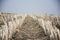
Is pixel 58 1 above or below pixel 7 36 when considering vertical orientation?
above

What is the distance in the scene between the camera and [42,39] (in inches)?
46.4

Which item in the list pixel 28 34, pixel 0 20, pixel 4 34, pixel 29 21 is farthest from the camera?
pixel 29 21

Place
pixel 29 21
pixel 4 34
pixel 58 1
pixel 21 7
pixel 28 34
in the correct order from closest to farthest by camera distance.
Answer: pixel 4 34, pixel 28 34, pixel 29 21, pixel 21 7, pixel 58 1

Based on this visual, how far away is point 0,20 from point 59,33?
64cm

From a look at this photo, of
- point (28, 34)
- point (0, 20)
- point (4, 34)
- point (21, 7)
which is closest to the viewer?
point (4, 34)

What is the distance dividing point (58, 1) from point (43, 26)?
5.19 ft

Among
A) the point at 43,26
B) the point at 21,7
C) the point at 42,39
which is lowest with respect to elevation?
the point at 42,39

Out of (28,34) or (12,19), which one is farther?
(12,19)

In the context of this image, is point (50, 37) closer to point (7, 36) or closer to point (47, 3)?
point (7, 36)

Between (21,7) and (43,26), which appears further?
(21,7)

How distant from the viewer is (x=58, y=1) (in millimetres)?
2697

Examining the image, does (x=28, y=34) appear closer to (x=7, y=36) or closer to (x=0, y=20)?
(x=7, y=36)

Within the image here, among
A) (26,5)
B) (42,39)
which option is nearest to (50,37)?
(42,39)

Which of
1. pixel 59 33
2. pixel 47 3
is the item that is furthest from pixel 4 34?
pixel 47 3
